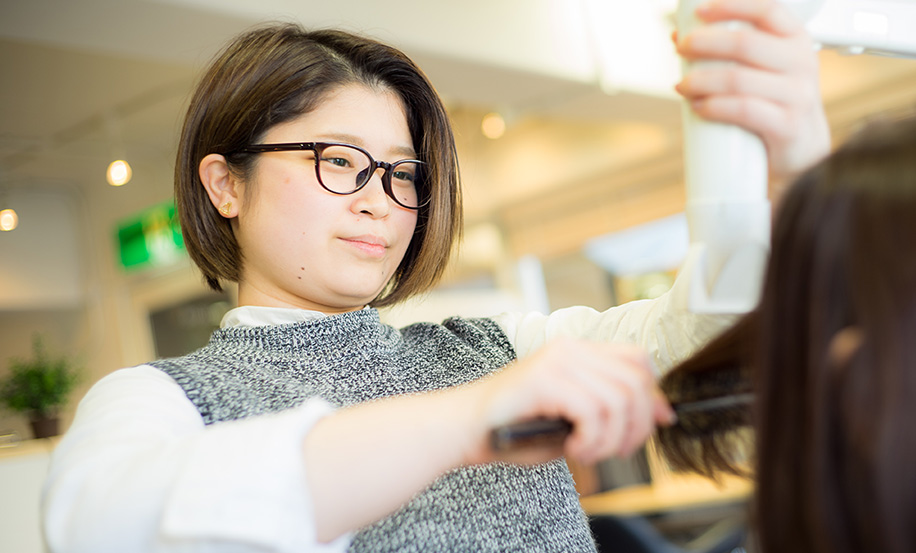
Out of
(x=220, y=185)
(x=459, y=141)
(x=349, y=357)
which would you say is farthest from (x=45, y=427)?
(x=349, y=357)

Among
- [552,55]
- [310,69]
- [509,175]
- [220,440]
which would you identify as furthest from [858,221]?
[509,175]

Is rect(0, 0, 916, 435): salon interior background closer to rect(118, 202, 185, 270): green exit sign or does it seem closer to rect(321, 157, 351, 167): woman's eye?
rect(118, 202, 185, 270): green exit sign

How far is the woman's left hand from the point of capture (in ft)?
1.83

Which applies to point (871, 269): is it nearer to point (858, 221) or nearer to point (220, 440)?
point (858, 221)

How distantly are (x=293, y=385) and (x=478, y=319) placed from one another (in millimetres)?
336

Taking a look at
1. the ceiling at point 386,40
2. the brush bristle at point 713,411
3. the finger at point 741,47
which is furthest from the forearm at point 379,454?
the ceiling at point 386,40

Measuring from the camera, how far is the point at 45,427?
3605 millimetres

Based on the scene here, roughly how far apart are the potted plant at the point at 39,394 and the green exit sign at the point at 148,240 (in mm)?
1473

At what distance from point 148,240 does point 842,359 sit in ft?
17.8

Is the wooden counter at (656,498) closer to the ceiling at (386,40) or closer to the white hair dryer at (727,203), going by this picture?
the ceiling at (386,40)

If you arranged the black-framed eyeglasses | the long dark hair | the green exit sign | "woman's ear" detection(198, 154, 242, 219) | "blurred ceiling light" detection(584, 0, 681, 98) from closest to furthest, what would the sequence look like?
the long dark hair < the black-framed eyeglasses < "woman's ear" detection(198, 154, 242, 219) < "blurred ceiling light" detection(584, 0, 681, 98) < the green exit sign

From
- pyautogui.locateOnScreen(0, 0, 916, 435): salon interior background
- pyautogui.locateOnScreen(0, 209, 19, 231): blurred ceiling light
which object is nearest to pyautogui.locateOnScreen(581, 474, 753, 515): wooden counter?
pyautogui.locateOnScreen(0, 0, 916, 435): salon interior background

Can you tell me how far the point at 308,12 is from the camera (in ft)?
8.20

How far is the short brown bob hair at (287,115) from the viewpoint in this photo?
0.97 metres
